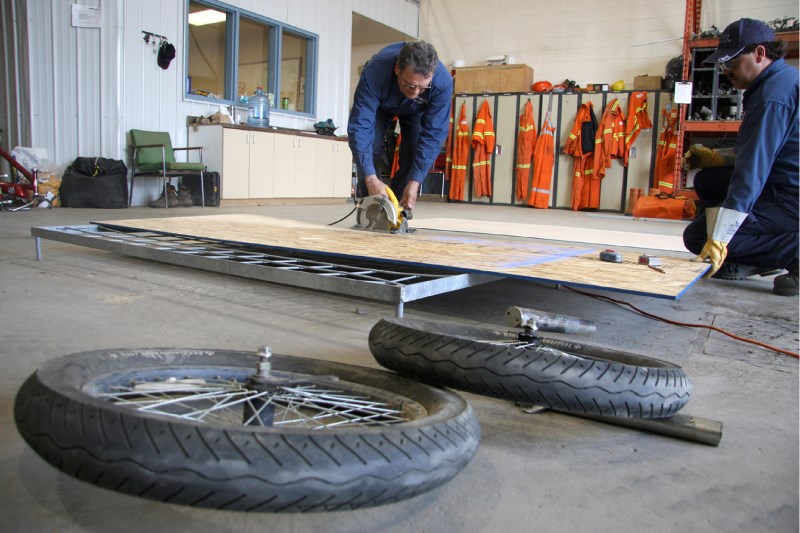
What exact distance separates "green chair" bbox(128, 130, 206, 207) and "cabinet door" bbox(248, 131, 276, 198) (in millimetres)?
827

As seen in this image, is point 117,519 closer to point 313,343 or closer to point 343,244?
point 313,343

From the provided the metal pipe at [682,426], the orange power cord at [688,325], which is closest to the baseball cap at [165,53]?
the orange power cord at [688,325]

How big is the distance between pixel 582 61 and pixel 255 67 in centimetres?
576

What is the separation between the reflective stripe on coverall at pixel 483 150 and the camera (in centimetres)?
1121

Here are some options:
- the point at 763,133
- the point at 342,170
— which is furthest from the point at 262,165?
the point at 763,133

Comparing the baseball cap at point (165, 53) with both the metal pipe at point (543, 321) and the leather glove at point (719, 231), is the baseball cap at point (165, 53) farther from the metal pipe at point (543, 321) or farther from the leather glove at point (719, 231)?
the metal pipe at point (543, 321)

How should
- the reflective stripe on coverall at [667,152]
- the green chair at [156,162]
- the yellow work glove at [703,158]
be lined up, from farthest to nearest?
the reflective stripe on coverall at [667,152] → the green chair at [156,162] → the yellow work glove at [703,158]

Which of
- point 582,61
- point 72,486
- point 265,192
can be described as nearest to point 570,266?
point 72,486

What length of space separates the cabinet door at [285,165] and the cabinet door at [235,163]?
535 millimetres

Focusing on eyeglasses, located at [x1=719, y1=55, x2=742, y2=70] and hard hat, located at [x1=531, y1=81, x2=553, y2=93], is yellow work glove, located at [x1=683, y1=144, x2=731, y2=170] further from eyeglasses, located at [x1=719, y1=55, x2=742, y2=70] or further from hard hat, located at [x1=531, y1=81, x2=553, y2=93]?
hard hat, located at [x1=531, y1=81, x2=553, y2=93]

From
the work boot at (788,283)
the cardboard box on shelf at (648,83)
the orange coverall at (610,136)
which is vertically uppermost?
the cardboard box on shelf at (648,83)

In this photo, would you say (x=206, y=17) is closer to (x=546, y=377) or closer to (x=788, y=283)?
(x=788, y=283)

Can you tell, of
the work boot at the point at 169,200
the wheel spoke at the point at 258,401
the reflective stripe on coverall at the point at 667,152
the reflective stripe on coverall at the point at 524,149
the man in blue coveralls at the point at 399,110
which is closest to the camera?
the wheel spoke at the point at 258,401

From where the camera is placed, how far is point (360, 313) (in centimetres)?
245
